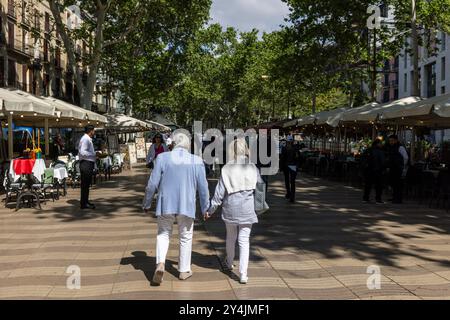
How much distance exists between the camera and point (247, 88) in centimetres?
5356

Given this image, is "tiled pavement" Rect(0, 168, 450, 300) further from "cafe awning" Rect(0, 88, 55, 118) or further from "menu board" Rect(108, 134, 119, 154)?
"menu board" Rect(108, 134, 119, 154)

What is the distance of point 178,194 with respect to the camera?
17.9ft

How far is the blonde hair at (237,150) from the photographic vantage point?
574cm

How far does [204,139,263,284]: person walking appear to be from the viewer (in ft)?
18.2

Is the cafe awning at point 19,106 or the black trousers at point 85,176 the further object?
the cafe awning at point 19,106

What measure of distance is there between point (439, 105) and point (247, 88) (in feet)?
142

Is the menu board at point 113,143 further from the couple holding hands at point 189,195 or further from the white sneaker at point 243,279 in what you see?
the white sneaker at point 243,279

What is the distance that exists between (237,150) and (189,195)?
0.74m

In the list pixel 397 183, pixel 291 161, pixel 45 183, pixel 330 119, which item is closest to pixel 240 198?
pixel 291 161

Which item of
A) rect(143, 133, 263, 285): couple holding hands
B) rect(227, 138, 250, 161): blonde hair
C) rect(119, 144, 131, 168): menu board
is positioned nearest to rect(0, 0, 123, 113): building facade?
rect(119, 144, 131, 168): menu board

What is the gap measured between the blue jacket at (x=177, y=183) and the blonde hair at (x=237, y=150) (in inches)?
15.3

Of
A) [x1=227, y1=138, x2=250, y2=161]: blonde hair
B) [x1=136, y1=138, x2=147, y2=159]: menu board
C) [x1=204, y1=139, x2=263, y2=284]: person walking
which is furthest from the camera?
[x1=136, y1=138, x2=147, y2=159]: menu board

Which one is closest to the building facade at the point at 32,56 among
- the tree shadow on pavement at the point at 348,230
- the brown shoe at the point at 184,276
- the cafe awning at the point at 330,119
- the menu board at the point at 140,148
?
the menu board at the point at 140,148

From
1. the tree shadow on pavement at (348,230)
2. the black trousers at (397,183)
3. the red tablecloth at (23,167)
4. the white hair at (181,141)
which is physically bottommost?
the tree shadow on pavement at (348,230)
